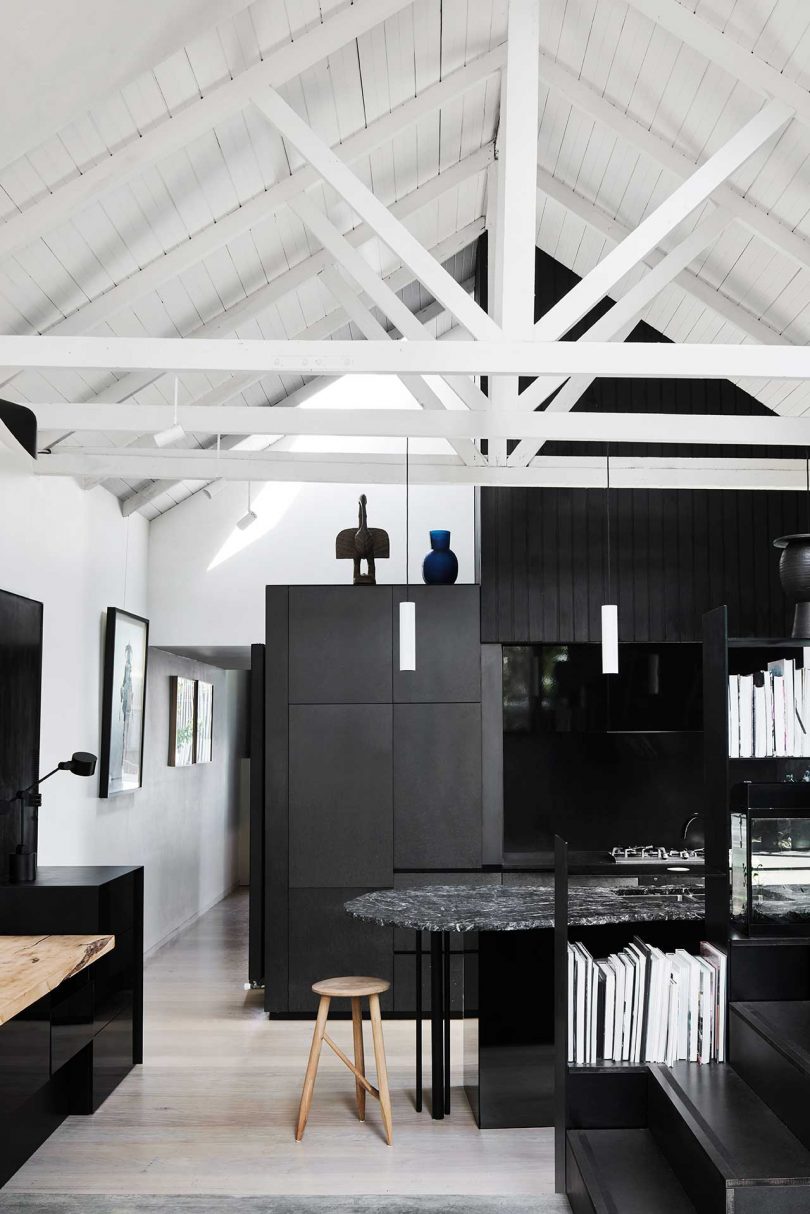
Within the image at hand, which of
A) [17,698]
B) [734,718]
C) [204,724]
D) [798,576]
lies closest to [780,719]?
[734,718]

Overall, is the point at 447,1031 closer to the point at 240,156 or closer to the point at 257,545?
the point at 240,156

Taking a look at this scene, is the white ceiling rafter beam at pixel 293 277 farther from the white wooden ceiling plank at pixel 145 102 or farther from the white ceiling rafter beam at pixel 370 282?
the white wooden ceiling plank at pixel 145 102

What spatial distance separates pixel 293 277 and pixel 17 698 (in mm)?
2508

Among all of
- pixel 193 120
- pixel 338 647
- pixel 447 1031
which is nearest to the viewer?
pixel 193 120

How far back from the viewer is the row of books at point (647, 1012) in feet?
12.4

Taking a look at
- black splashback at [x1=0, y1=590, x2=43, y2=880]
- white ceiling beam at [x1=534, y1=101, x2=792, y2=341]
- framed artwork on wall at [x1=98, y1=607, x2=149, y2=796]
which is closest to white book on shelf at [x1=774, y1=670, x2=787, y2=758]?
white ceiling beam at [x1=534, y1=101, x2=792, y2=341]

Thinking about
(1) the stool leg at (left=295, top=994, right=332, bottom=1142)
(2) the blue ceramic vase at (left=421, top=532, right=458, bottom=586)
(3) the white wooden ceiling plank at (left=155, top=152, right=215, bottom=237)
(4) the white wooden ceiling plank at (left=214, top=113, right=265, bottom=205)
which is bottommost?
(1) the stool leg at (left=295, top=994, right=332, bottom=1142)

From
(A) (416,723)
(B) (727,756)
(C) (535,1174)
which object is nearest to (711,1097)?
(C) (535,1174)

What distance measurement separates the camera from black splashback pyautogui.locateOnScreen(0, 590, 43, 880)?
4.80m

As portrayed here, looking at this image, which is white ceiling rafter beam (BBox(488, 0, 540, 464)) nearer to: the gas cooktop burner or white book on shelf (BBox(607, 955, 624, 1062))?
white book on shelf (BBox(607, 955, 624, 1062))

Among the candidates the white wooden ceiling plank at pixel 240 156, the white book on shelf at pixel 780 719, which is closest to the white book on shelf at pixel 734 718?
the white book on shelf at pixel 780 719

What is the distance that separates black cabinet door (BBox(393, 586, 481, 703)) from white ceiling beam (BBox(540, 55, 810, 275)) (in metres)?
2.45

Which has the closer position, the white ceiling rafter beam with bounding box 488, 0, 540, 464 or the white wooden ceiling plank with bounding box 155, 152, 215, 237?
the white ceiling rafter beam with bounding box 488, 0, 540, 464

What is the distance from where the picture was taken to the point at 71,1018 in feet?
13.9
